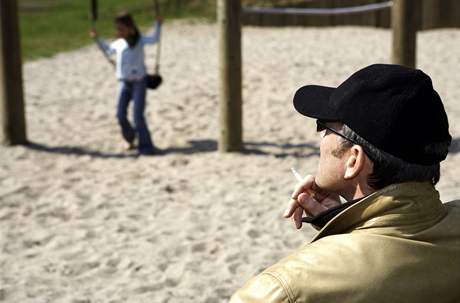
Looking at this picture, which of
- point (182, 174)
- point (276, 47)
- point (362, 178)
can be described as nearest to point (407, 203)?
point (362, 178)

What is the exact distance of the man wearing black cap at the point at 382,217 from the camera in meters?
1.38

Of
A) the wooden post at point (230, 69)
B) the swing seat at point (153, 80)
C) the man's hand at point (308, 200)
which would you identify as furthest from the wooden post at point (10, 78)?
the man's hand at point (308, 200)

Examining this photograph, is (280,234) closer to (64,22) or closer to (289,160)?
(289,160)

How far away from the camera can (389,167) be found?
150 centimetres

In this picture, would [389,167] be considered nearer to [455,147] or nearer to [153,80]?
[455,147]

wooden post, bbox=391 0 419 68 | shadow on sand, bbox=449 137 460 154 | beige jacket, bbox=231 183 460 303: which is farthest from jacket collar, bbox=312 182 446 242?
shadow on sand, bbox=449 137 460 154

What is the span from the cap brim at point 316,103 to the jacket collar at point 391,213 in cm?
18

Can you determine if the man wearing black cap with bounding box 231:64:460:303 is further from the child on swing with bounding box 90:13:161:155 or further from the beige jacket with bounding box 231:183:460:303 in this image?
the child on swing with bounding box 90:13:161:155

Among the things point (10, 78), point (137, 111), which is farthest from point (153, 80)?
point (10, 78)

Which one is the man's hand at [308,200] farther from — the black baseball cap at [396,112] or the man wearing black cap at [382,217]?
the black baseball cap at [396,112]

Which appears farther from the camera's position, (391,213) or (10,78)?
(10,78)

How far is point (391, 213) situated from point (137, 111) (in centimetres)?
594

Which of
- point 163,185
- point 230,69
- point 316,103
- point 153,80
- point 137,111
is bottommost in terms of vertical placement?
point 163,185

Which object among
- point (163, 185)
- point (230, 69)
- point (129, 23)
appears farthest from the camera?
point (129, 23)
